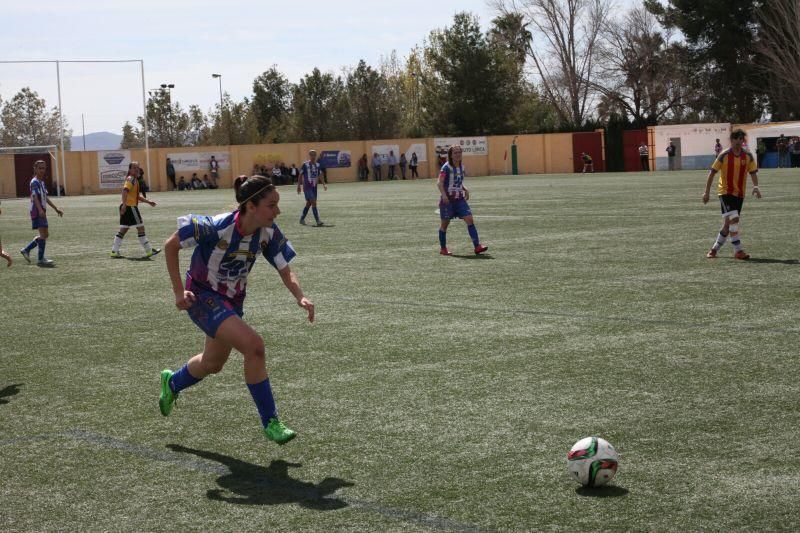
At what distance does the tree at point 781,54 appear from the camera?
74125 mm

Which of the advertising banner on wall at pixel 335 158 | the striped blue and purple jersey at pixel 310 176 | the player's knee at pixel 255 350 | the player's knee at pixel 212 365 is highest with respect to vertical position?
the advertising banner on wall at pixel 335 158

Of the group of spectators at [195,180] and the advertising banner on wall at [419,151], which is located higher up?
the advertising banner on wall at [419,151]

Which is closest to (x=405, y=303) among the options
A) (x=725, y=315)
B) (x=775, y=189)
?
(x=725, y=315)

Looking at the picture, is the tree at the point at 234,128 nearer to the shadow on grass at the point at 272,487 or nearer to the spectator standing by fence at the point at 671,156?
the spectator standing by fence at the point at 671,156

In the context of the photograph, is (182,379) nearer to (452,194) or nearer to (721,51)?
(452,194)

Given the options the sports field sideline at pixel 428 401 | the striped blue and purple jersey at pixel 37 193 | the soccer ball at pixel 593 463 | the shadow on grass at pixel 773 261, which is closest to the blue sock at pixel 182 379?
the sports field sideline at pixel 428 401

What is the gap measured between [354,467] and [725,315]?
594 cm

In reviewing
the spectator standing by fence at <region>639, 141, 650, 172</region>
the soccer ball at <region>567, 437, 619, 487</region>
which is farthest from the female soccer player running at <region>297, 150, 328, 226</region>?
the spectator standing by fence at <region>639, 141, 650, 172</region>

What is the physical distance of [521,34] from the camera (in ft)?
311

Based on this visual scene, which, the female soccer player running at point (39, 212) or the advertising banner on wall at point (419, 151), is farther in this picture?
the advertising banner on wall at point (419, 151)

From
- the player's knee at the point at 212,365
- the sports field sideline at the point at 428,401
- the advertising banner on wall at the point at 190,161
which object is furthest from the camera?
the advertising banner on wall at the point at 190,161

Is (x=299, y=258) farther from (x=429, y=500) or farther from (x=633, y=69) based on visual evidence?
(x=633, y=69)

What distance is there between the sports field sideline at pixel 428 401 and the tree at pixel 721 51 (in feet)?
224

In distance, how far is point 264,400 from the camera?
6.20 meters
